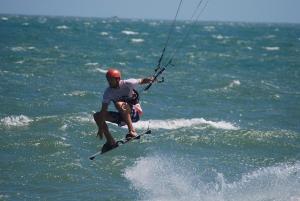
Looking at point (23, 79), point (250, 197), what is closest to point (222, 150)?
point (250, 197)

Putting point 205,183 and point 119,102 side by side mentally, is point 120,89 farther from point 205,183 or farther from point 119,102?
point 205,183

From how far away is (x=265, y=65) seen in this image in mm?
48375

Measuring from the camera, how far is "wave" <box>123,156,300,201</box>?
46.0 feet

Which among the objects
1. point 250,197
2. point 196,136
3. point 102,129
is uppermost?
point 102,129

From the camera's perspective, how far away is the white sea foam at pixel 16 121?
20.8 meters

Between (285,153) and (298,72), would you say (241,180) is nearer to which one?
(285,153)

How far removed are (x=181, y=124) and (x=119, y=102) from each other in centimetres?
1025

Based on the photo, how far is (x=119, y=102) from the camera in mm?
12070

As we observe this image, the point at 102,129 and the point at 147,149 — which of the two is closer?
the point at 102,129

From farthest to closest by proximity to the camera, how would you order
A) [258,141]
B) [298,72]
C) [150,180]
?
[298,72] → [258,141] → [150,180]

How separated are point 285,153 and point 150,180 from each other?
517cm

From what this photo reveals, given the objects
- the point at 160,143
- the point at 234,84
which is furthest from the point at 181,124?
the point at 234,84

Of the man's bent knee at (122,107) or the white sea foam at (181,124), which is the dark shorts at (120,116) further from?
the white sea foam at (181,124)

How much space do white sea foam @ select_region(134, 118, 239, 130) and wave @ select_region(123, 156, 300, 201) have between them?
451cm
